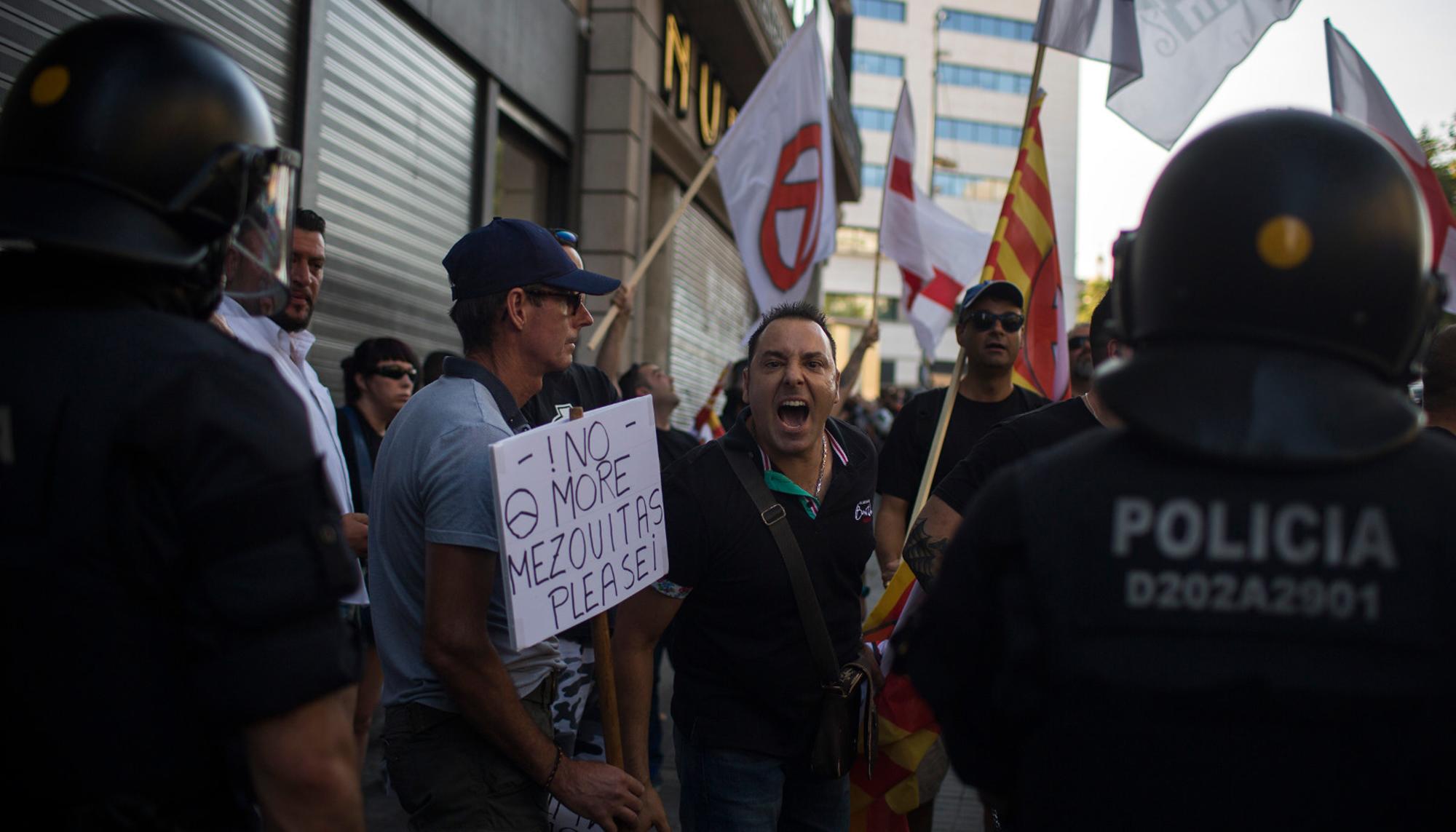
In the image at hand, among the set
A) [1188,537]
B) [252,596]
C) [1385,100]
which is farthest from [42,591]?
[1385,100]

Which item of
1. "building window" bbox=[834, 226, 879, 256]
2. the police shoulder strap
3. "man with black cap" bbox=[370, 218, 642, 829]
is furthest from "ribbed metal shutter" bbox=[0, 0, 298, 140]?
"building window" bbox=[834, 226, 879, 256]

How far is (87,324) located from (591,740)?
2.41m

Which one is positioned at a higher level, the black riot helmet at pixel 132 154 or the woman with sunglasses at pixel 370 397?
the black riot helmet at pixel 132 154

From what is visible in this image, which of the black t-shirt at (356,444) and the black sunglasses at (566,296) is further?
the black t-shirt at (356,444)

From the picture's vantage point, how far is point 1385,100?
24.3 ft

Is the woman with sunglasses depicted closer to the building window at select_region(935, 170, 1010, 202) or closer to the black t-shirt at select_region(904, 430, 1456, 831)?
the black t-shirt at select_region(904, 430, 1456, 831)

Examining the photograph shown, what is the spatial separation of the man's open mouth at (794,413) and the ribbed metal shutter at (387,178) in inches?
185

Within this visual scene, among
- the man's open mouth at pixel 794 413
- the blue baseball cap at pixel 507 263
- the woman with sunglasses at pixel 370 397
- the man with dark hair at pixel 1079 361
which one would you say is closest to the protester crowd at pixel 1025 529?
the blue baseball cap at pixel 507 263

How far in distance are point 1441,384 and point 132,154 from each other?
10.9 ft

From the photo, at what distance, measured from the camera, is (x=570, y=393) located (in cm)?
438

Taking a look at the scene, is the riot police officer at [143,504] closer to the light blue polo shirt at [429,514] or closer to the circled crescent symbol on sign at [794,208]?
the light blue polo shirt at [429,514]

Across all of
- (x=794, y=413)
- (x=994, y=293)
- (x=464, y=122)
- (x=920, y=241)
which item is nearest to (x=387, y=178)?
(x=464, y=122)

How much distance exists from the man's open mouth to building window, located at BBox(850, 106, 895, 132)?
208 ft

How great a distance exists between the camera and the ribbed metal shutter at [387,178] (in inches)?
295
